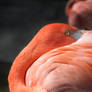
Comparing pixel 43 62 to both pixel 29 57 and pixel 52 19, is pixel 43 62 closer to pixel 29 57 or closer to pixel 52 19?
pixel 29 57

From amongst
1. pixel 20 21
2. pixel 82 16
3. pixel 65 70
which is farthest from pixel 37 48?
pixel 20 21

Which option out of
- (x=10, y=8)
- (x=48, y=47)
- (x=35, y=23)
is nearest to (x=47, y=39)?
(x=48, y=47)

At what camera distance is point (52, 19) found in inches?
122

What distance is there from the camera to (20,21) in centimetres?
313

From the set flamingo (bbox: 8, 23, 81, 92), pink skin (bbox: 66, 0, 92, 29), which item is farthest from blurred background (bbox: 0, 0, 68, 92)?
flamingo (bbox: 8, 23, 81, 92)

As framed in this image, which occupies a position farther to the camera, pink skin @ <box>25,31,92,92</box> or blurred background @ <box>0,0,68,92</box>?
blurred background @ <box>0,0,68,92</box>

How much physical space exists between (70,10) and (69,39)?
0.86m

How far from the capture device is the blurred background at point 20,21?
92.8 inches

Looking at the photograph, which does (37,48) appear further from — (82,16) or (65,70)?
(82,16)

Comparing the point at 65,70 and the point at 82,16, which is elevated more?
the point at 82,16

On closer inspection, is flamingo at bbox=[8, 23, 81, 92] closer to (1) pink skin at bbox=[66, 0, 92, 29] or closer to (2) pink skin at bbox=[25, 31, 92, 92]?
(2) pink skin at bbox=[25, 31, 92, 92]

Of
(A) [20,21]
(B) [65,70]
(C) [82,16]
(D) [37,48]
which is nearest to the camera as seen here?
(B) [65,70]

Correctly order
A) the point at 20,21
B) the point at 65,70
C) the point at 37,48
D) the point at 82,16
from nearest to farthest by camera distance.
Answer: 1. the point at 65,70
2. the point at 37,48
3. the point at 82,16
4. the point at 20,21

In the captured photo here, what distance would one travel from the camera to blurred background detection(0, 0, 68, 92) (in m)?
2.36
